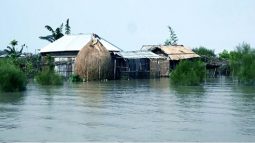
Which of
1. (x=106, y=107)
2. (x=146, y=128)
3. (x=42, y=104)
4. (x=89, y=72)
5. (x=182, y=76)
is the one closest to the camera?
(x=146, y=128)

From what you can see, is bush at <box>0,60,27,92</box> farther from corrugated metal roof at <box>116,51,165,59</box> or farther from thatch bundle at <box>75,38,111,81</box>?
corrugated metal roof at <box>116,51,165,59</box>

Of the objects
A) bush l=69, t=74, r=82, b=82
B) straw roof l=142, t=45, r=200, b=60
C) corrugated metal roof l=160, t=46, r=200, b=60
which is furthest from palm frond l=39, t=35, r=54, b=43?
bush l=69, t=74, r=82, b=82

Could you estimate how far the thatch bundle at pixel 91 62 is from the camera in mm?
33406

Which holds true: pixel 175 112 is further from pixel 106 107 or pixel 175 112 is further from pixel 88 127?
pixel 88 127

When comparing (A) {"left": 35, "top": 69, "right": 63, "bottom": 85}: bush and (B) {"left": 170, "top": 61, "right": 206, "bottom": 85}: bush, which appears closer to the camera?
(B) {"left": 170, "top": 61, "right": 206, "bottom": 85}: bush

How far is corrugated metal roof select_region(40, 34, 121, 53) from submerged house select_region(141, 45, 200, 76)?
4679 mm

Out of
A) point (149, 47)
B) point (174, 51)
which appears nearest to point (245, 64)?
point (174, 51)

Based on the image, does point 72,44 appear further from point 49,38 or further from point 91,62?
point 91,62

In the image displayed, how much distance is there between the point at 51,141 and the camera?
9.59 metres

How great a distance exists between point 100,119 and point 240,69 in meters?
17.0

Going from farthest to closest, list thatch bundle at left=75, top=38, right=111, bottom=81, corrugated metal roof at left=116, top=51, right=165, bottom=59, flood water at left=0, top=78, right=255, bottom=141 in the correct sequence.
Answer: corrugated metal roof at left=116, top=51, right=165, bottom=59, thatch bundle at left=75, top=38, right=111, bottom=81, flood water at left=0, top=78, right=255, bottom=141

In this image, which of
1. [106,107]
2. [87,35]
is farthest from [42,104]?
[87,35]

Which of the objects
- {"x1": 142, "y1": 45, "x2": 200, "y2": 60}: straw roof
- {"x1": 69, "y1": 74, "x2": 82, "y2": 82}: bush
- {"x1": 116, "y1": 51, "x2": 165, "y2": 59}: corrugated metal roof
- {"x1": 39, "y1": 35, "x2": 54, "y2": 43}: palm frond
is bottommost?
{"x1": 69, "y1": 74, "x2": 82, "y2": 82}: bush

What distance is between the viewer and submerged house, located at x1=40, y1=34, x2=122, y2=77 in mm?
37062
